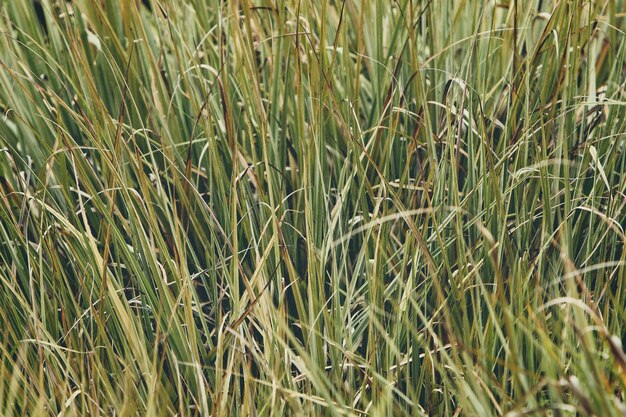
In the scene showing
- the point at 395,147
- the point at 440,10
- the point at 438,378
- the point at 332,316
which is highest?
the point at 440,10

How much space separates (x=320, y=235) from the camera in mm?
1382

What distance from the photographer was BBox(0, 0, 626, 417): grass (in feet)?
3.78

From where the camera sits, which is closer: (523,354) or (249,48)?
(523,354)

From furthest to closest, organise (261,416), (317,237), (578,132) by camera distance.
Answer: (578,132), (317,237), (261,416)

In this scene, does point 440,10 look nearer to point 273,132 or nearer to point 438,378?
point 273,132

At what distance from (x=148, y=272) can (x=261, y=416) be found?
0.35 meters

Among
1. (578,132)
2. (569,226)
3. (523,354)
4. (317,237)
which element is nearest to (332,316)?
(317,237)

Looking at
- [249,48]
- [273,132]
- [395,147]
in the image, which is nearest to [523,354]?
[395,147]

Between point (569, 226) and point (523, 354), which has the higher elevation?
point (569, 226)

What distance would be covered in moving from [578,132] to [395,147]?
39cm

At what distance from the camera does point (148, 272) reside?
134 centimetres

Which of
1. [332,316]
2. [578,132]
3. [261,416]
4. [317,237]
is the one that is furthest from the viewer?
[578,132]

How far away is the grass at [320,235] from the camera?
115 cm

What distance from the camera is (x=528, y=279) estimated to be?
1.20m
